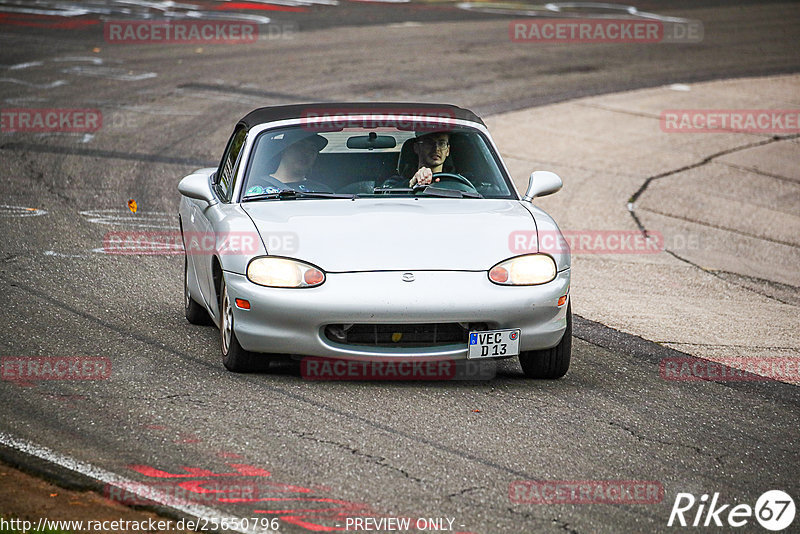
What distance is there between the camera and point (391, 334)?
20.8ft

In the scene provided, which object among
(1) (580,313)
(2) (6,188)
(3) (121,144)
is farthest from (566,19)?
(1) (580,313)

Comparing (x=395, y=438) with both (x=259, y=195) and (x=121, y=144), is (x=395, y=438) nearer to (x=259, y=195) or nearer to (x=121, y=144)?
(x=259, y=195)

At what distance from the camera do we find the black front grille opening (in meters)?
6.32

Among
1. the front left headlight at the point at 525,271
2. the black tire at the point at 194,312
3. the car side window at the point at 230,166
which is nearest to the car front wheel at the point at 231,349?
the car side window at the point at 230,166

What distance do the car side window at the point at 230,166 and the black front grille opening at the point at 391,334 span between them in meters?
1.54

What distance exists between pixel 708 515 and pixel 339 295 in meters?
2.24

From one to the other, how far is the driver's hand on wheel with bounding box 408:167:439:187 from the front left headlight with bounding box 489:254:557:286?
1.32 meters

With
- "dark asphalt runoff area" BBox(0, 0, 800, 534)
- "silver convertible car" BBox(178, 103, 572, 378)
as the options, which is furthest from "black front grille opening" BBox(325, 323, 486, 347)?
"dark asphalt runoff area" BBox(0, 0, 800, 534)

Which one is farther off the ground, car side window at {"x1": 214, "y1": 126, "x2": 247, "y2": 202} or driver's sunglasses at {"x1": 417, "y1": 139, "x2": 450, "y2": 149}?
driver's sunglasses at {"x1": 417, "y1": 139, "x2": 450, "y2": 149}

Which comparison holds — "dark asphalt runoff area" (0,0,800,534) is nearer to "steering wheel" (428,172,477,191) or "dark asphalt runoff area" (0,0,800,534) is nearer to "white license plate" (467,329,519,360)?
"white license plate" (467,329,519,360)

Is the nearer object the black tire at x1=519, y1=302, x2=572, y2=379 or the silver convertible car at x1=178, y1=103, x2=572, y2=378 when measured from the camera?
the silver convertible car at x1=178, y1=103, x2=572, y2=378

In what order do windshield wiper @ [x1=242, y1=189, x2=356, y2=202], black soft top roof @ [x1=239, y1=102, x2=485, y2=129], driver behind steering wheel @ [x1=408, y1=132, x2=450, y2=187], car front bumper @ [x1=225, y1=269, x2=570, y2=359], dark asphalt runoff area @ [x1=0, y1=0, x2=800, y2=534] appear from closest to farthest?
dark asphalt runoff area @ [x1=0, y1=0, x2=800, y2=534] < car front bumper @ [x1=225, y1=269, x2=570, y2=359] < windshield wiper @ [x1=242, y1=189, x2=356, y2=202] < driver behind steering wheel @ [x1=408, y1=132, x2=450, y2=187] < black soft top roof @ [x1=239, y1=102, x2=485, y2=129]

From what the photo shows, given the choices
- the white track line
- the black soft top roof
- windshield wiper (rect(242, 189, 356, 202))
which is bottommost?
the white track line

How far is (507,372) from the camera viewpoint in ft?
23.0
